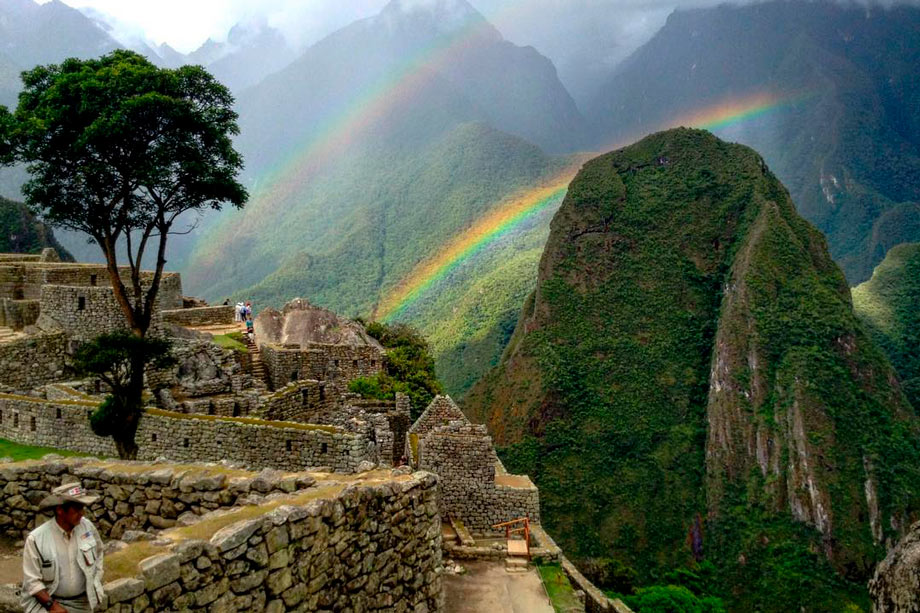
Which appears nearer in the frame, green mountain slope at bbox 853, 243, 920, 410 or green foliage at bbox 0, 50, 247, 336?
green foliage at bbox 0, 50, 247, 336

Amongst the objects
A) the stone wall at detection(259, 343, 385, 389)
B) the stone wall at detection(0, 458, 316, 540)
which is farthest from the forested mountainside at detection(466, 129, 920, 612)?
the stone wall at detection(0, 458, 316, 540)

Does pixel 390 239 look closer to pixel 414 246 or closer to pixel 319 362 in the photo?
pixel 414 246

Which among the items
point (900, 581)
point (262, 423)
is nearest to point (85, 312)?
point (262, 423)

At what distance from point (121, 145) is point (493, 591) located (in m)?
11.0

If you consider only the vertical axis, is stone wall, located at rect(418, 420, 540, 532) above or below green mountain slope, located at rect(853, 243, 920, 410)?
below

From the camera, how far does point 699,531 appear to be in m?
86.6

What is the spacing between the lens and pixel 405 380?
2045 centimetres

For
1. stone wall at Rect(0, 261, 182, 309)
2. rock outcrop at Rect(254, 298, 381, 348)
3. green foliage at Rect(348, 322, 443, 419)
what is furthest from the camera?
rock outcrop at Rect(254, 298, 381, 348)

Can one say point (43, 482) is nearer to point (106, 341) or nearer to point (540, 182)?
point (106, 341)

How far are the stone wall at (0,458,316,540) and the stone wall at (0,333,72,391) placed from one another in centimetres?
1089

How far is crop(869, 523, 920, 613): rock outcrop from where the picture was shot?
5961mm

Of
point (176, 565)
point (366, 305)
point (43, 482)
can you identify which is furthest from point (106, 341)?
point (366, 305)

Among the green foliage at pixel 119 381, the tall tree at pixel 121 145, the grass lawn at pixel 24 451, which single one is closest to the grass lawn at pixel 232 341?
the tall tree at pixel 121 145

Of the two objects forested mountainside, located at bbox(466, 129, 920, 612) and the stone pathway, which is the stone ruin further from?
forested mountainside, located at bbox(466, 129, 920, 612)
